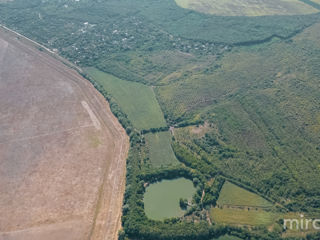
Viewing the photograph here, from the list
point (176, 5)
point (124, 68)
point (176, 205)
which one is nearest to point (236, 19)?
point (176, 5)

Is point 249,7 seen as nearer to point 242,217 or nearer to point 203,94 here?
point 203,94

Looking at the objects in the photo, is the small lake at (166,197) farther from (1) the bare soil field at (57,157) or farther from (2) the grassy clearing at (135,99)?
(2) the grassy clearing at (135,99)

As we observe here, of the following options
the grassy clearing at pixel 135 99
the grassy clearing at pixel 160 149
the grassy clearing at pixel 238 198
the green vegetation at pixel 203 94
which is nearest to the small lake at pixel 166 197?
Answer: the green vegetation at pixel 203 94

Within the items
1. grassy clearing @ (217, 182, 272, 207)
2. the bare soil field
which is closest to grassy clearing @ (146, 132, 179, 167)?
the bare soil field

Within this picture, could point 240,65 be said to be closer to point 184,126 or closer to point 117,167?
A: point 184,126

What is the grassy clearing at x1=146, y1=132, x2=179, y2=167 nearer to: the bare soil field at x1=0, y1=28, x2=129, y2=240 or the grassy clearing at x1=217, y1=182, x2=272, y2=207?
the bare soil field at x1=0, y1=28, x2=129, y2=240
